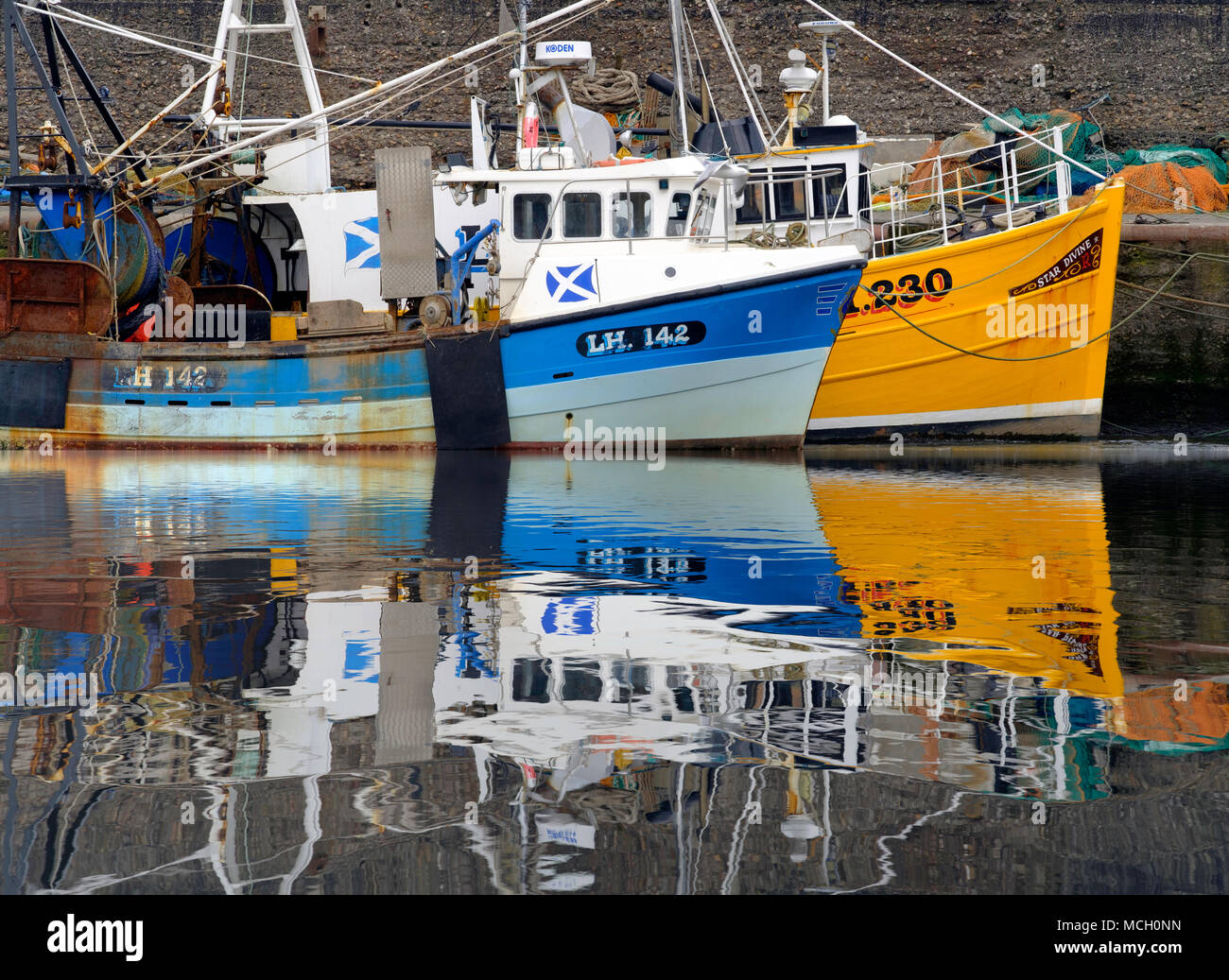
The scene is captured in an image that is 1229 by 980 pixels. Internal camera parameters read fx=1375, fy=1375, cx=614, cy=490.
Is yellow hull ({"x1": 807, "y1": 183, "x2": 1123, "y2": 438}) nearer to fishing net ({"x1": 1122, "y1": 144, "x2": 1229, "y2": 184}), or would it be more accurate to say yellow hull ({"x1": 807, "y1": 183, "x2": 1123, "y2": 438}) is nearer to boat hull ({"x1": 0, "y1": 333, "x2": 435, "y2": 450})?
boat hull ({"x1": 0, "y1": 333, "x2": 435, "y2": 450})

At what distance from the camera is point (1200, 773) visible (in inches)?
143

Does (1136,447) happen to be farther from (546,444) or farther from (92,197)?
(92,197)

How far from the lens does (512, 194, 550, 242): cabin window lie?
635 inches

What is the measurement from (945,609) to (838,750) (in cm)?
236

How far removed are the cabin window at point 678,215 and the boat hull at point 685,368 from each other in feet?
4.49

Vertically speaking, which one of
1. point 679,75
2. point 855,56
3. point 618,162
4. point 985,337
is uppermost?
point 855,56

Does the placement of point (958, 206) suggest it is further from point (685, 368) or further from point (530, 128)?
point (530, 128)

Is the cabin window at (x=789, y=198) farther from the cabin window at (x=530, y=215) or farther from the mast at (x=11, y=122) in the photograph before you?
the mast at (x=11, y=122)

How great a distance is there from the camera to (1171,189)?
2192cm

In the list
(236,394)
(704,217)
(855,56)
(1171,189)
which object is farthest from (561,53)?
(855,56)

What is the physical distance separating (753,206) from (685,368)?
3.04m

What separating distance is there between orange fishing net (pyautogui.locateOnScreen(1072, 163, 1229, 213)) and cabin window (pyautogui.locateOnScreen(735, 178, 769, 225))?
7459 millimetres

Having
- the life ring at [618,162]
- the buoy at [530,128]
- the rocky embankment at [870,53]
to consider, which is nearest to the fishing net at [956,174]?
the rocky embankment at [870,53]

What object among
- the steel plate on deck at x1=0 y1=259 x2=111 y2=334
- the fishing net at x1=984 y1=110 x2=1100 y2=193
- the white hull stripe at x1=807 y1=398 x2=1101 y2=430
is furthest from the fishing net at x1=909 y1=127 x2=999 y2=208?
the steel plate on deck at x1=0 y1=259 x2=111 y2=334
